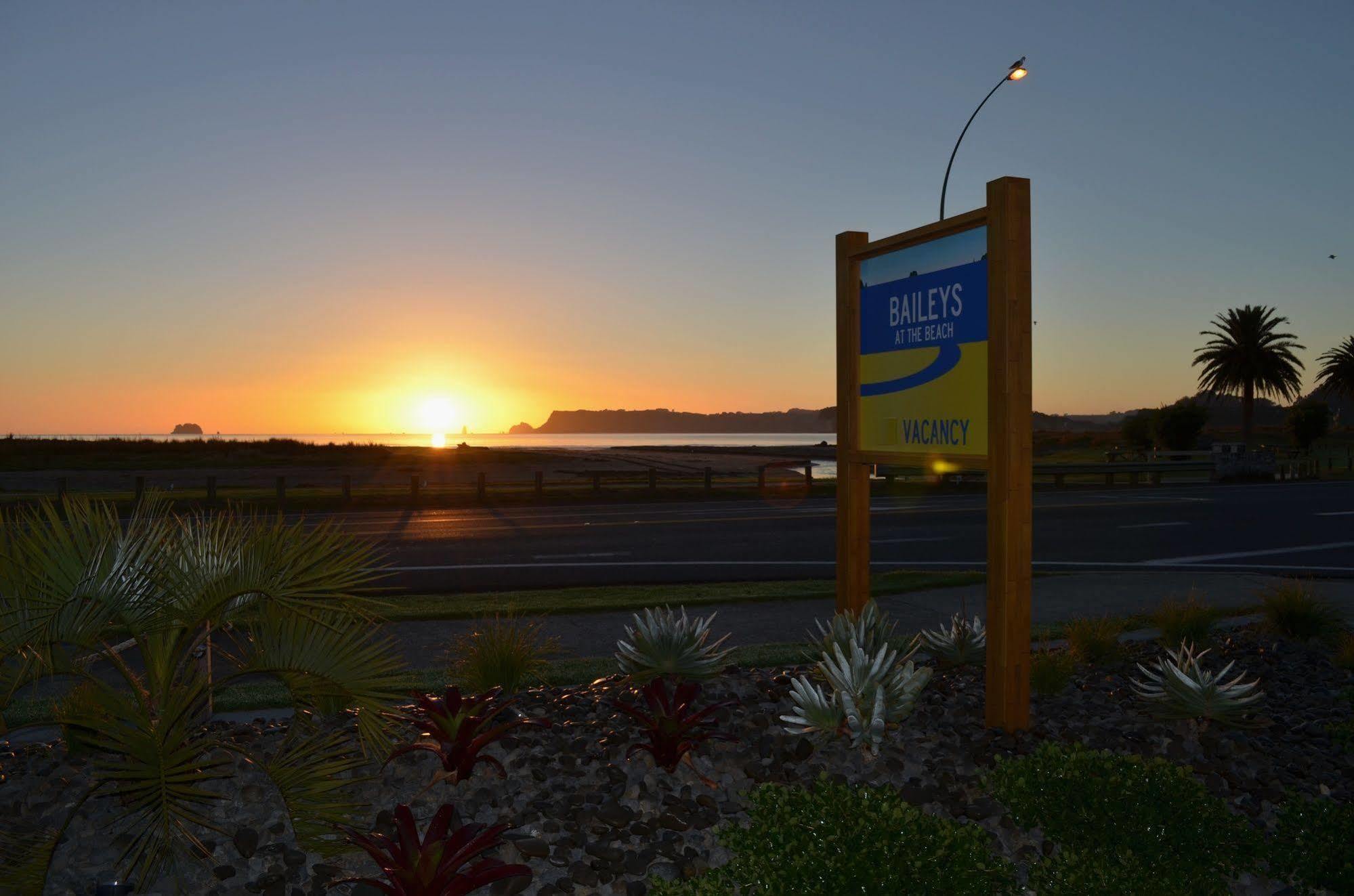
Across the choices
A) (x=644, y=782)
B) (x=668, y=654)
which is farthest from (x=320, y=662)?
(x=668, y=654)

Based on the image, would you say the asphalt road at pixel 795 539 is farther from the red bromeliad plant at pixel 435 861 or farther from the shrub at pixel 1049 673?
the red bromeliad plant at pixel 435 861

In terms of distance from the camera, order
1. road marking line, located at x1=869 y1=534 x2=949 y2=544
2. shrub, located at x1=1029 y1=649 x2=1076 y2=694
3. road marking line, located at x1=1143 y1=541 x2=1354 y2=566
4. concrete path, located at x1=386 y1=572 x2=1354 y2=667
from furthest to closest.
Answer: road marking line, located at x1=869 y1=534 x2=949 y2=544 → road marking line, located at x1=1143 y1=541 x2=1354 y2=566 → concrete path, located at x1=386 y1=572 x2=1354 y2=667 → shrub, located at x1=1029 y1=649 x2=1076 y2=694

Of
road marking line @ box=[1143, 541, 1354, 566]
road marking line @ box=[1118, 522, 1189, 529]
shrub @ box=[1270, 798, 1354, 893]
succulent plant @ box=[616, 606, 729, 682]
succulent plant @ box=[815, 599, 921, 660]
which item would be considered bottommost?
shrub @ box=[1270, 798, 1354, 893]

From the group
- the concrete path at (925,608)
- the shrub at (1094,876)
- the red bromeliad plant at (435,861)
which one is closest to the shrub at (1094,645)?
the concrete path at (925,608)

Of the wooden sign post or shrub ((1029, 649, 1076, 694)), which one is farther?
shrub ((1029, 649, 1076, 694))

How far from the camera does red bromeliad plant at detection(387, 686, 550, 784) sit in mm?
4395

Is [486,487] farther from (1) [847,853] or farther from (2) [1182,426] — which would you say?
(2) [1182,426]

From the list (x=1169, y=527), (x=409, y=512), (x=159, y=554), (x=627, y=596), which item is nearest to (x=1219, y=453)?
(x=1169, y=527)

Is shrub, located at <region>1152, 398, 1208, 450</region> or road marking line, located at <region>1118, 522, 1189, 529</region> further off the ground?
shrub, located at <region>1152, 398, 1208, 450</region>

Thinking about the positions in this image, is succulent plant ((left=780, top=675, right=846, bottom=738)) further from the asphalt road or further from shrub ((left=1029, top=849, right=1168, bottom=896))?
the asphalt road

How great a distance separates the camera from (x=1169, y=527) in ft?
63.3

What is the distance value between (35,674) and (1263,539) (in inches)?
756

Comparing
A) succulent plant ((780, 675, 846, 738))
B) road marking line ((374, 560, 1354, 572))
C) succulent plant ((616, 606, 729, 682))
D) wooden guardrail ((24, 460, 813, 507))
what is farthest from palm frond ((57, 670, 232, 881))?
wooden guardrail ((24, 460, 813, 507))

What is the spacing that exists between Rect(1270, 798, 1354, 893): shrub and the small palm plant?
13.0 ft
